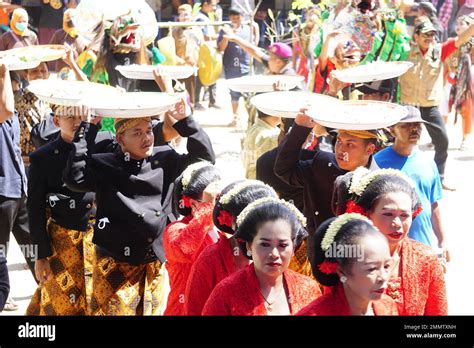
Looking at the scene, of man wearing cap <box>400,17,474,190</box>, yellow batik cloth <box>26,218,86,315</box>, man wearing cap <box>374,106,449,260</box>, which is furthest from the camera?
man wearing cap <box>400,17,474,190</box>

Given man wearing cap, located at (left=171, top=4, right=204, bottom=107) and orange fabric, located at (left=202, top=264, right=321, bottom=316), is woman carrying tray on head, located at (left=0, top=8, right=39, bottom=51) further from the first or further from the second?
orange fabric, located at (left=202, top=264, right=321, bottom=316)

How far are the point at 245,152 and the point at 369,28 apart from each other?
3277mm

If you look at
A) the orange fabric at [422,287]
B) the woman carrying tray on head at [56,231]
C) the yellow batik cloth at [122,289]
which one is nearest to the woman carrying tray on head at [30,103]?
the woman carrying tray on head at [56,231]

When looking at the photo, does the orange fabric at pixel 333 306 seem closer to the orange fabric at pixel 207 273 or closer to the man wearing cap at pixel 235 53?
the orange fabric at pixel 207 273

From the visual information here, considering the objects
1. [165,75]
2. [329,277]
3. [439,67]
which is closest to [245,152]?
[165,75]

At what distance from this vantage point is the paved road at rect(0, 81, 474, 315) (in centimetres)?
688

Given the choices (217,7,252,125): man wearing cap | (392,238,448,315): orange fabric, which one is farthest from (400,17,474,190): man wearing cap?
(392,238,448,315): orange fabric

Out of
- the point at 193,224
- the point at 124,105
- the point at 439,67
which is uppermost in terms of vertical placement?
the point at 124,105

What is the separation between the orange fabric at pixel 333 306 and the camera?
3.50 meters

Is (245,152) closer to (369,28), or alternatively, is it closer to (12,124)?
(12,124)

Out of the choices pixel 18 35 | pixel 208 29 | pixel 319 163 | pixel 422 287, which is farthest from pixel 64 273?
pixel 208 29

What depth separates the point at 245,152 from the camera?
665 cm

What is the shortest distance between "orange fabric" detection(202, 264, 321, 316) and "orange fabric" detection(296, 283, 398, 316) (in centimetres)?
25
